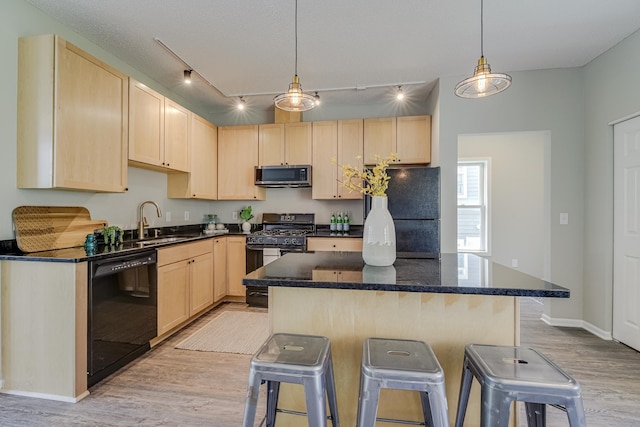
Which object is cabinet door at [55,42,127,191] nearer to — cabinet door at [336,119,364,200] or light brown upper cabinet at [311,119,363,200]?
light brown upper cabinet at [311,119,363,200]

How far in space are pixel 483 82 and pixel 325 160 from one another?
8.10ft

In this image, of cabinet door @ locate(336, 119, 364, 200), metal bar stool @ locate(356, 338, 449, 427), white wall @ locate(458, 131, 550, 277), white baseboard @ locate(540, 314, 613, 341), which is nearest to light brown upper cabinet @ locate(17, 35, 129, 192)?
metal bar stool @ locate(356, 338, 449, 427)

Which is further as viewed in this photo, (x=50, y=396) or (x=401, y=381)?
(x=50, y=396)

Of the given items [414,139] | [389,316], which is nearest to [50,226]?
[389,316]

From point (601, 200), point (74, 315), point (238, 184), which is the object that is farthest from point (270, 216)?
point (601, 200)

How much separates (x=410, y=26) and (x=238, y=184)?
2.87 m

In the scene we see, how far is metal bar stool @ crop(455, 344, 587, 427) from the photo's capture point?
1.05m

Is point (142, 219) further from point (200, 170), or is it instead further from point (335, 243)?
point (335, 243)

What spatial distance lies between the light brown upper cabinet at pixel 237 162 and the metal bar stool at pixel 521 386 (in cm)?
363

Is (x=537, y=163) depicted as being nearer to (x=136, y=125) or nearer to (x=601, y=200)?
(x=601, y=200)

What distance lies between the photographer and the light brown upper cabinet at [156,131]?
9.41 feet

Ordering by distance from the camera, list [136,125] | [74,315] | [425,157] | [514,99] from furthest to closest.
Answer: [425,157], [514,99], [136,125], [74,315]

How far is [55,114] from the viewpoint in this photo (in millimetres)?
2145

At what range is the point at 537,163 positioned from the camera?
473 cm
